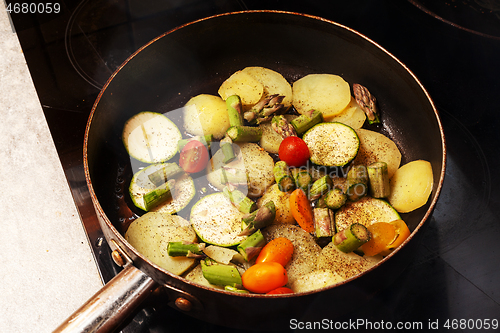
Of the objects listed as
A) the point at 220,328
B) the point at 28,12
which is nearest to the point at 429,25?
the point at 220,328

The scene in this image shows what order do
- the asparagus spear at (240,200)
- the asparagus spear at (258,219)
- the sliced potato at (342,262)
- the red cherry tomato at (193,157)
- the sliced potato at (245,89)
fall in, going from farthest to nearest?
the sliced potato at (245,89) < the red cherry tomato at (193,157) < the asparagus spear at (240,200) < the asparagus spear at (258,219) < the sliced potato at (342,262)

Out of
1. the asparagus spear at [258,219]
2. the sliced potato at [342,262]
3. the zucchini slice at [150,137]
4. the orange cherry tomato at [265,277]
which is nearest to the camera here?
the orange cherry tomato at [265,277]

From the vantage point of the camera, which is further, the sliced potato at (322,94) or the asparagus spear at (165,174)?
the sliced potato at (322,94)

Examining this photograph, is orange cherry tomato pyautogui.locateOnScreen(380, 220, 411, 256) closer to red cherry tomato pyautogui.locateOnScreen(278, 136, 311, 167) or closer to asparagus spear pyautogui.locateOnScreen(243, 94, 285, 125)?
red cherry tomato pyautogui.locateOnScreen(278, 136, 311, 167)

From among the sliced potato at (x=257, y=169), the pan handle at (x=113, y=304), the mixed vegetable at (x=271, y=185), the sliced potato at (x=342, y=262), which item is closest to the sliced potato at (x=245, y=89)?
the mixed vegetable at (x=271, y=185)

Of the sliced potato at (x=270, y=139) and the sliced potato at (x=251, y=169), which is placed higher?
the sliced potato at (x=270, y=139)

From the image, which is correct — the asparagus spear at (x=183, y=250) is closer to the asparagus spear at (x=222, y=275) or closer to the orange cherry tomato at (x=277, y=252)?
the asparagus spear at (x=222, y=275)

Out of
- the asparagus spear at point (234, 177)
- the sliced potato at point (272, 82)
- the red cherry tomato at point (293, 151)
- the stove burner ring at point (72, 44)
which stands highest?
the stove burner ring at point (72, 44)

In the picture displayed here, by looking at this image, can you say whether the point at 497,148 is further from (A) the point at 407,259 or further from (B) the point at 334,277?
(B) the point at 334,277
